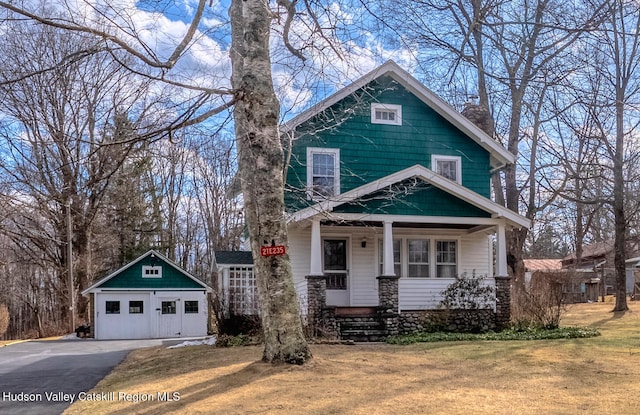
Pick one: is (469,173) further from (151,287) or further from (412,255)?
(151,287)

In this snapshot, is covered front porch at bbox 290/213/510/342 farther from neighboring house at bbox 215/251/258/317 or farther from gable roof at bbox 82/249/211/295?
gable roof at bbox 82/249/211/295

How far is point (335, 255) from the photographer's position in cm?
1578

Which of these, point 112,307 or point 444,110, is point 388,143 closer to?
point 444,110

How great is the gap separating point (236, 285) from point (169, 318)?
32.1 ft

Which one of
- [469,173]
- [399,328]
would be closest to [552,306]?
[399,328]

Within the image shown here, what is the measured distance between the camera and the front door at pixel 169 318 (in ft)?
81.9

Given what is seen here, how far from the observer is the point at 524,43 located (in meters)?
6.01

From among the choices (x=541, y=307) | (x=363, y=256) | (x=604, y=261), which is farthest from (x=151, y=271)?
(x=604, y=261)

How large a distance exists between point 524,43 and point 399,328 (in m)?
8.59

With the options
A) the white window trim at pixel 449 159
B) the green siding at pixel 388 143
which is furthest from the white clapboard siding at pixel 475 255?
the white window trim at pixel 449 159

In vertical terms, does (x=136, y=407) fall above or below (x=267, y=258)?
below

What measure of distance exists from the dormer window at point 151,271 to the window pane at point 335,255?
12402 mm

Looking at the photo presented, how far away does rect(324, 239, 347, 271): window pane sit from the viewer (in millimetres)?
15672

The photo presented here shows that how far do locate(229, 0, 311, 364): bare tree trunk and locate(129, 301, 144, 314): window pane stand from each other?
63.9ft
